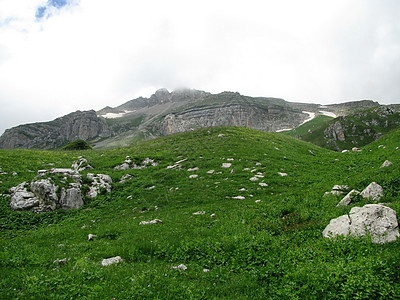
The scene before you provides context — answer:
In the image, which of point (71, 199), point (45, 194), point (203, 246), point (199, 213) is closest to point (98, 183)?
point (71, 199)

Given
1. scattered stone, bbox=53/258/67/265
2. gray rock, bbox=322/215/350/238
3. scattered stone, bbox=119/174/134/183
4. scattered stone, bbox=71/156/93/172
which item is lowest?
scattered stone, bbox=53/258/67/265

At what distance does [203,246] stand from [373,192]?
9.95 m

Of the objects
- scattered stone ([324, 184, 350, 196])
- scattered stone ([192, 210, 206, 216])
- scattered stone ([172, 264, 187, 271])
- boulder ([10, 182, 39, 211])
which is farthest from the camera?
boulder ([10, 182, 39, 211])

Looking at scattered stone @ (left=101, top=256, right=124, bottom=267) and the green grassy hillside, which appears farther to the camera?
scattered stone @ (left=101, top=256, right=124, bottom=267)

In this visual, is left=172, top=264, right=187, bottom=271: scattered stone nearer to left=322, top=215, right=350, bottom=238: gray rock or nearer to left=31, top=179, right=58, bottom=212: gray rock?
left=322, top=215, right=350, bottom=238: gray rock

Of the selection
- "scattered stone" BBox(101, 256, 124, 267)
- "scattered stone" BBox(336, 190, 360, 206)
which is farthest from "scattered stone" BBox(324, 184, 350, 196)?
"scattered stone" BBox(101, 256, 124, 267)

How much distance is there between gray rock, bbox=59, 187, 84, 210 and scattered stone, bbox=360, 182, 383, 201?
917 inches

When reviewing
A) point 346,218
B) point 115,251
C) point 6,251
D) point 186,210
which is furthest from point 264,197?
point 6,251

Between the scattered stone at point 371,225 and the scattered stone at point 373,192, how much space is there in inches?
110

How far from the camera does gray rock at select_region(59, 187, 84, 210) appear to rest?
21.3 metres

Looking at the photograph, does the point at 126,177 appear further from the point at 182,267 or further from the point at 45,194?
the point at 182,267

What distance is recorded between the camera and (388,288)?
240 inches

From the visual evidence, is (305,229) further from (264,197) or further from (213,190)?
(213,190)

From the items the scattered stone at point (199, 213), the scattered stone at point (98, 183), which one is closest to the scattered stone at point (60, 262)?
the scattered stone at point (199, 213)
